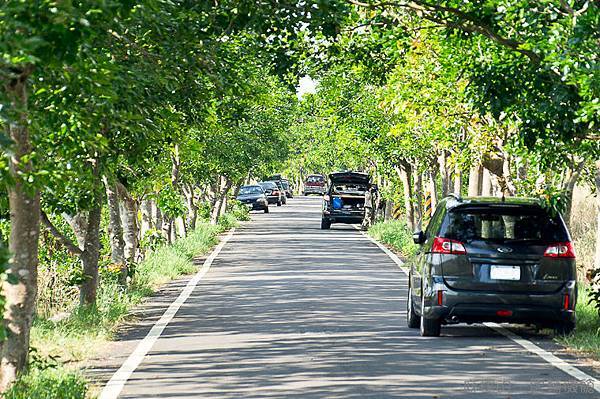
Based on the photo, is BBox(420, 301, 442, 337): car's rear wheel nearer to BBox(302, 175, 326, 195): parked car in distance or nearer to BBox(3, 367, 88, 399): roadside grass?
BBox(3, 367, 88, 399): roadside grass

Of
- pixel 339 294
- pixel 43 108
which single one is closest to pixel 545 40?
pixel 43 108

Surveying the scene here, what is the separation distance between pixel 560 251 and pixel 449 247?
1211mm

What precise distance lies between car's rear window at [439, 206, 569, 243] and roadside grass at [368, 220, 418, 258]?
15658 mm

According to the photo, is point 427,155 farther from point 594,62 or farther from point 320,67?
point 594,62

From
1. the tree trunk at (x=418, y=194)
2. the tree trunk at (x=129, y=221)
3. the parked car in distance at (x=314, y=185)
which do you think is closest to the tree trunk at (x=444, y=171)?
the tree trunk at (x=418, y=194)

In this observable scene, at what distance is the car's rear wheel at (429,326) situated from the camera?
15.2m

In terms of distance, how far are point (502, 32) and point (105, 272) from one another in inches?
332

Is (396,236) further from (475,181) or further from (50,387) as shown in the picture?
(50,387)

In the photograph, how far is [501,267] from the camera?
14.8 metres

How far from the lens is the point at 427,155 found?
36188mm

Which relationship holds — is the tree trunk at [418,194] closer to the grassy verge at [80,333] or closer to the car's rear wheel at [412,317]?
the grassy verge at [80,333]

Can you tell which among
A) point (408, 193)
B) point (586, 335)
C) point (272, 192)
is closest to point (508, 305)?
point (586, 335)

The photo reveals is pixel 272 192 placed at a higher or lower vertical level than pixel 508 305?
higher

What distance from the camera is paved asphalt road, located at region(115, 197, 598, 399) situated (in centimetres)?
1128
